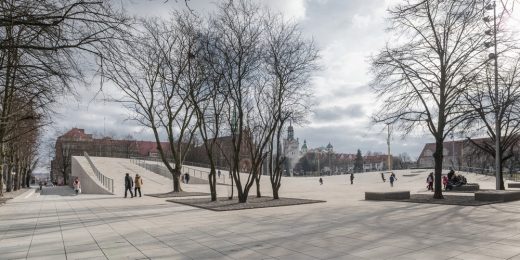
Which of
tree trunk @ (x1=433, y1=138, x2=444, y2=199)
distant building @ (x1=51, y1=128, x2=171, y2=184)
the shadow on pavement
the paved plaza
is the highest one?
distant building @ (x1=51, y1=128, x2=171, y2=184)

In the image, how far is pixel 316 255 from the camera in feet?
25.3

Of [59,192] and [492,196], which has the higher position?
[492,196]

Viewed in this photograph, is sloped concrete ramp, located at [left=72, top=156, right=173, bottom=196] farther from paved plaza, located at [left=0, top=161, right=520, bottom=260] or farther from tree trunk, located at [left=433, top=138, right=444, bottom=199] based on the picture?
tree trunk, located at [left=433, top=138, right=444, bottom=199]

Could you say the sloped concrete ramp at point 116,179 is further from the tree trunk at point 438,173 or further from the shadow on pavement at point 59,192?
the tree trunk at point 438,173

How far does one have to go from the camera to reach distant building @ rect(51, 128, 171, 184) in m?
73.0

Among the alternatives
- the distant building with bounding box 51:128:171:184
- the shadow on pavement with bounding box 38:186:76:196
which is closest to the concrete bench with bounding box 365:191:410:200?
the shadow on pavement with bounding box 38:186:76:196

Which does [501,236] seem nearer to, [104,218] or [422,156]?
[104,218]

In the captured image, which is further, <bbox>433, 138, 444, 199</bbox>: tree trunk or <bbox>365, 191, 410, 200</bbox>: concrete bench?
<bbox>365, 191, 410, 200</bbox>: concrete bench

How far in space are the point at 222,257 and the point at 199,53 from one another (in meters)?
14.5

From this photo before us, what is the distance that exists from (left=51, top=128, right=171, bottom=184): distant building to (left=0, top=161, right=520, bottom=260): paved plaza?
191 ft

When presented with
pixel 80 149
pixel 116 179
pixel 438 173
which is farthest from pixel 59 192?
pixel 80 149

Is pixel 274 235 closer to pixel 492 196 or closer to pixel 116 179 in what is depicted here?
pixel 492 196

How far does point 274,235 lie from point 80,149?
77.1 metres

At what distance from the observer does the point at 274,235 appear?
10062 mm
